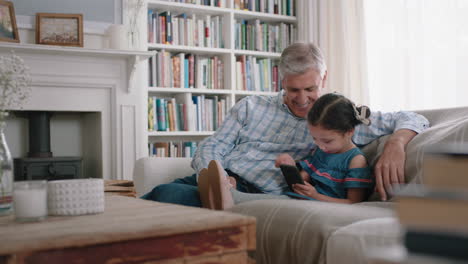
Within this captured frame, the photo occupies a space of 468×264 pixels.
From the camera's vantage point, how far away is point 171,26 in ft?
13.4

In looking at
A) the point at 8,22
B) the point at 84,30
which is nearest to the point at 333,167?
the point at 84,30

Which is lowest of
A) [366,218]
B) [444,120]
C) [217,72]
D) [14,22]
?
[366,218]

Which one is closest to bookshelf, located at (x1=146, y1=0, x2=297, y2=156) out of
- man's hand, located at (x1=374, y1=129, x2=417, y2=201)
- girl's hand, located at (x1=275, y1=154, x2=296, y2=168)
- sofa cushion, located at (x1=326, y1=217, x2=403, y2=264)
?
girl's hand, located at (x1=275, y1=154, x2=296, y2=168)

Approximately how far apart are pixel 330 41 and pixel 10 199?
340cm

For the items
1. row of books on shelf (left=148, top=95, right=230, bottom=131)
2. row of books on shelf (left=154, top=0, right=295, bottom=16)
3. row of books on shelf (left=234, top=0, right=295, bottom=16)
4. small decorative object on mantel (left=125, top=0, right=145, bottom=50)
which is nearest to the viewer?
small decorative object on mantel (left=125, top=0, right=145, bottom=50)

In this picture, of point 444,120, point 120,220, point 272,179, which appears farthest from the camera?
point 272,179

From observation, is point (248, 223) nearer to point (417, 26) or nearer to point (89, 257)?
point (89, 257)

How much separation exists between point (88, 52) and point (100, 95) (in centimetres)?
35

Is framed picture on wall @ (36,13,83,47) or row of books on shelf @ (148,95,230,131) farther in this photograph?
row of books on shelf @ (148,95,230,131)

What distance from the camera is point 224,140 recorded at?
2.24 metres

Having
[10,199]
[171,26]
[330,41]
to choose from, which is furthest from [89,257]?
[330,41]

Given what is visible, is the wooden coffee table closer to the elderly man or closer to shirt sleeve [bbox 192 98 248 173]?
the elderly man

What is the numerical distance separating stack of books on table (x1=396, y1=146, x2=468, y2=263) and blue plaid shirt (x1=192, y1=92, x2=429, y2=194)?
5.09ft

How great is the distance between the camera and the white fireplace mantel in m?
3.57
